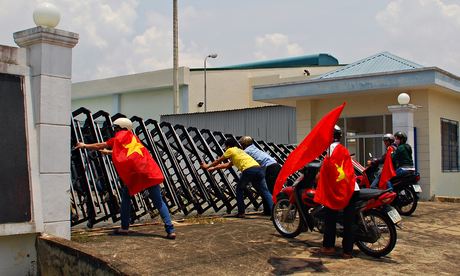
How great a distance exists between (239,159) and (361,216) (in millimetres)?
3108

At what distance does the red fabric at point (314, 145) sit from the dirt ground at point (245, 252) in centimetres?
101

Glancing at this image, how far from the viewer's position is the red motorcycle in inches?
242

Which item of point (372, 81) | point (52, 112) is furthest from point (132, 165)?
point (372, 81)

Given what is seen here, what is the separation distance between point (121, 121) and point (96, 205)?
198 centimetres

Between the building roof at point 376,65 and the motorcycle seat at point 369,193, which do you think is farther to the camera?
the building roof at point 376,65

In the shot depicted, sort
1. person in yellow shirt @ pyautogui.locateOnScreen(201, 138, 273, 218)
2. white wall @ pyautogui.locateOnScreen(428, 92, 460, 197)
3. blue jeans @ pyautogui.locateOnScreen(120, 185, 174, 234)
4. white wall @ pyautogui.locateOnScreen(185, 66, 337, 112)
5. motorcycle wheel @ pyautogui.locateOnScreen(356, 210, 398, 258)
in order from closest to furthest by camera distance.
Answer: motorcycle wheel @ pyautogui.locateOnScreen(356, 210, 398, 258)
blue jeans @ pyautogui.locateOnScreen(120, 185, 174, 234)
person in yellow shirt @ pyautogui.locateOnScreen(201, 138, 273, 218)
white wall @ pyautogui.locateOnScreen(428, 92, 460, 197)
white wall @ pyautogui.locateOnScreen(185, 66, 337, 112)

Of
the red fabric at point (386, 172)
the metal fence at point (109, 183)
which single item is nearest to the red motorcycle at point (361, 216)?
the metal fence at point (109, 183)

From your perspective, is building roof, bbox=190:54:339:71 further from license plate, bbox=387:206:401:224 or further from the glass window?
license plate, bbox=387:206:401:224

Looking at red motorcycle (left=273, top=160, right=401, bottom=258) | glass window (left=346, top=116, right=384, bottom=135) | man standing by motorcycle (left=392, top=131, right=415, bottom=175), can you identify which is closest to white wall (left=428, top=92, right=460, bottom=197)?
glass window (left=346, top=116, right=384, bottom=135)

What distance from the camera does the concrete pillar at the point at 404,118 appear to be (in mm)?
13578

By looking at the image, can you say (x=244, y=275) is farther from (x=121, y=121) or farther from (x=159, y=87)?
(x=159, y=87)

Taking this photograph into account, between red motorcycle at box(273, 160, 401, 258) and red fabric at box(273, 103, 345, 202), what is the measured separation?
1.46ft

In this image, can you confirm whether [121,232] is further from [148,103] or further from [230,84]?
[148,103]

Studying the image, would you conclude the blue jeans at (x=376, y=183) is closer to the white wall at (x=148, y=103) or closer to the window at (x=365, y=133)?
the window at (x=365, y=133)
